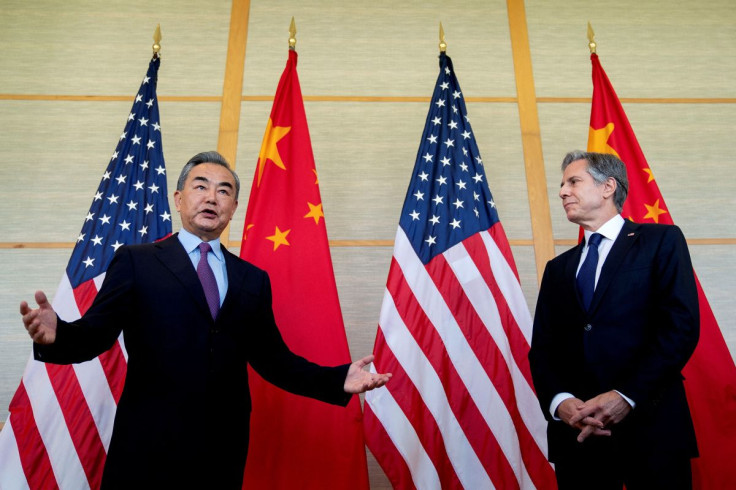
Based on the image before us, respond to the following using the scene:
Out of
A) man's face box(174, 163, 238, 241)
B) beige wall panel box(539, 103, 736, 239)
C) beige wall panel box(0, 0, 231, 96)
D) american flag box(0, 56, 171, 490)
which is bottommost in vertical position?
american flag box(0, 56, 171, 490)

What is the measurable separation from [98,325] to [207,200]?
1.82ft

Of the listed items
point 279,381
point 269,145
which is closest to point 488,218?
point 269,145

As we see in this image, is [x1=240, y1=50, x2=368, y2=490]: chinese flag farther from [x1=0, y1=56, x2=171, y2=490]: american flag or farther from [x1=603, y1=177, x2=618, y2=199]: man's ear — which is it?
[x1=603, y1=177, x2=618, y2=199]: man's ear

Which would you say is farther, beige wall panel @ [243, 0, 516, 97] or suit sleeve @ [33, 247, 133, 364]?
beige wall panel @ [243, 0, 516, 97]

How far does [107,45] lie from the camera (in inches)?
138

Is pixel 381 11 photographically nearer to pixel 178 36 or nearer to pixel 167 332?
pixel 178 36

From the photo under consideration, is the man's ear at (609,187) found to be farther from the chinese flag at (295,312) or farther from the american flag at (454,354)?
the chinese flag at (295,312)

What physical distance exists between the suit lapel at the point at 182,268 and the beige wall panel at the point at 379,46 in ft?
5.87

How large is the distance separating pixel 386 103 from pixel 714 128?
1884 mm

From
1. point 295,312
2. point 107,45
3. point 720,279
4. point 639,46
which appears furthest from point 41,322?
point 639,46

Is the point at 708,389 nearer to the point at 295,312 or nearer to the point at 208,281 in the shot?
the point at 295,312

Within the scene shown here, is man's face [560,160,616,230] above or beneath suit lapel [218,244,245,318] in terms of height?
above

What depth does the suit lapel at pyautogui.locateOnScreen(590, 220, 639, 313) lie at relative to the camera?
6.23 ft

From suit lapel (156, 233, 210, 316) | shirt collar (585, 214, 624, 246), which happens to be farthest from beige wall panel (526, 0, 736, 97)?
suit lapel (156, 233, 210, 316)
